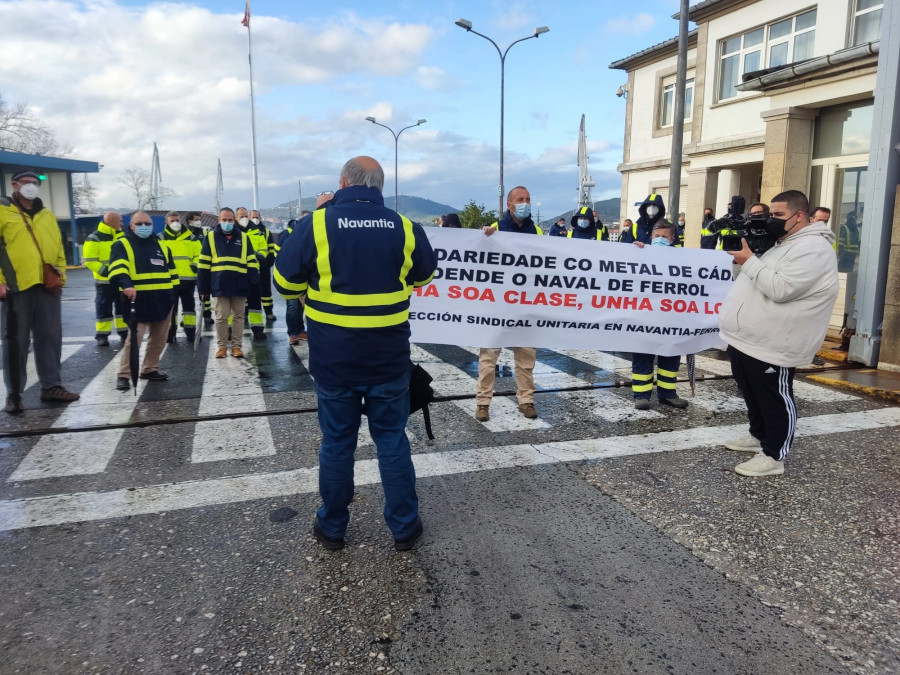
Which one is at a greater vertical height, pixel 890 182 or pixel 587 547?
pixel 890 182

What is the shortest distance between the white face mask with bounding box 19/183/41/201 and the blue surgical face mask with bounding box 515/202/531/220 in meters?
4.37

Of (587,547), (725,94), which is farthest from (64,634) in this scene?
(725,94)

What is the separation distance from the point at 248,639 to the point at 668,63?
966 inches

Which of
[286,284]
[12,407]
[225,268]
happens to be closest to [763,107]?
[225,268]

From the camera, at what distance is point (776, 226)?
4.39m

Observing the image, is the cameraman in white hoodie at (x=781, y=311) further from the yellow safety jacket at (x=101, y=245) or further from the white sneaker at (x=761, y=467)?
the yellow safety jacket at (x=101, y=245)

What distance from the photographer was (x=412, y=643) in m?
2.66

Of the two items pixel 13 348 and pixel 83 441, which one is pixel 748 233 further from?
pixel 13 348

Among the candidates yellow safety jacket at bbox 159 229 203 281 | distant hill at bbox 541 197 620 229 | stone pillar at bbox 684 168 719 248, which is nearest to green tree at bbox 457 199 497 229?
distant hill at bbox 541 197 620 229

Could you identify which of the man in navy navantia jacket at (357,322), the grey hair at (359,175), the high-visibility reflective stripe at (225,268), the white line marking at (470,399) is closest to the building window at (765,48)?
the white line marking at (470,399)

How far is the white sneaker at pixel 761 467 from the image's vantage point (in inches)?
177

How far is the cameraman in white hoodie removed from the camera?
4234mm

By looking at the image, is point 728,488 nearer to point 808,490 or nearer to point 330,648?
point 808,490

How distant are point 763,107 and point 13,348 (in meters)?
17.6
